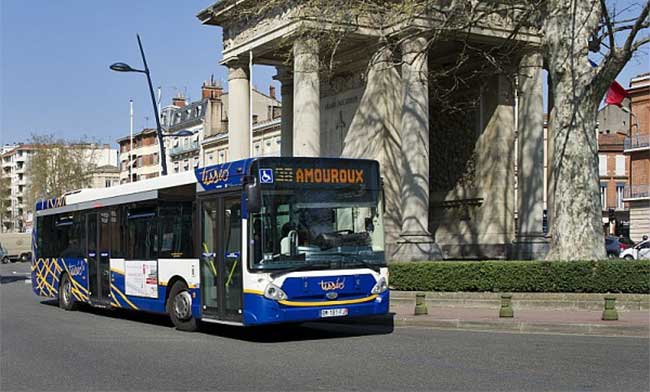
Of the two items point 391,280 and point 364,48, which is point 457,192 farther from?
point 391,280

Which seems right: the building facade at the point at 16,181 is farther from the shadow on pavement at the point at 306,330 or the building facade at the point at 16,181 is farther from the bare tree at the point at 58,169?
the shadow on pavement at the point at 306,330

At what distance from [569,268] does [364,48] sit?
1410 cm

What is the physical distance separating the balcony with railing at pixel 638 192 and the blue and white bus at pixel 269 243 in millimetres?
48445

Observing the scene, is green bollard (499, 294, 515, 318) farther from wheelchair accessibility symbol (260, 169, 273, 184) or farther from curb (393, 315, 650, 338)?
wheelchair accessibility symbol (260, 169, 273, 184)

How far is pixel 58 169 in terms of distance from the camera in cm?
6825

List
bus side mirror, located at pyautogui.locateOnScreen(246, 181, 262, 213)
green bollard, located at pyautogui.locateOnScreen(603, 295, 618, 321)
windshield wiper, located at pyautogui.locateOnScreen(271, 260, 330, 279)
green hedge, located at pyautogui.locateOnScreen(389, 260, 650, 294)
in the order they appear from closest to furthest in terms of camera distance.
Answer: bus side mirror, located at pyautogui.locateOnScreen(246, 181, 262, 213) → windshield wiper, located at pyautogui.locateOnScreen(271, 260, 330, 279) → green bollard, located at pyautogui.locateOnScreen(603, 295, 618, 321) → green hedge, located at pyautogui.locateOnScreen(389, 260, 650, 294)

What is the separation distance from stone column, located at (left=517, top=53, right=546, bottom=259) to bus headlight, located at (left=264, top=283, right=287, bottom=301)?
631 inches

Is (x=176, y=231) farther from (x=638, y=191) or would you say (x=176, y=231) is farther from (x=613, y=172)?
(x=613, y=172)

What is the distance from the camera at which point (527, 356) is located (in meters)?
11.8

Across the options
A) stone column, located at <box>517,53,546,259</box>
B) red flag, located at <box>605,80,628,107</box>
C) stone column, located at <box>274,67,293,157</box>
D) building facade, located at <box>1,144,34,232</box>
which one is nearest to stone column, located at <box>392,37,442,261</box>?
stone column, located at <box>517,53,546,259</box>

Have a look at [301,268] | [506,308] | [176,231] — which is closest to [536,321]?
[506,308]

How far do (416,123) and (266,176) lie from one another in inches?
550

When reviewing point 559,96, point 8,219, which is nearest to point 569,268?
point 559,96

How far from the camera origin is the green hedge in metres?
17.6
